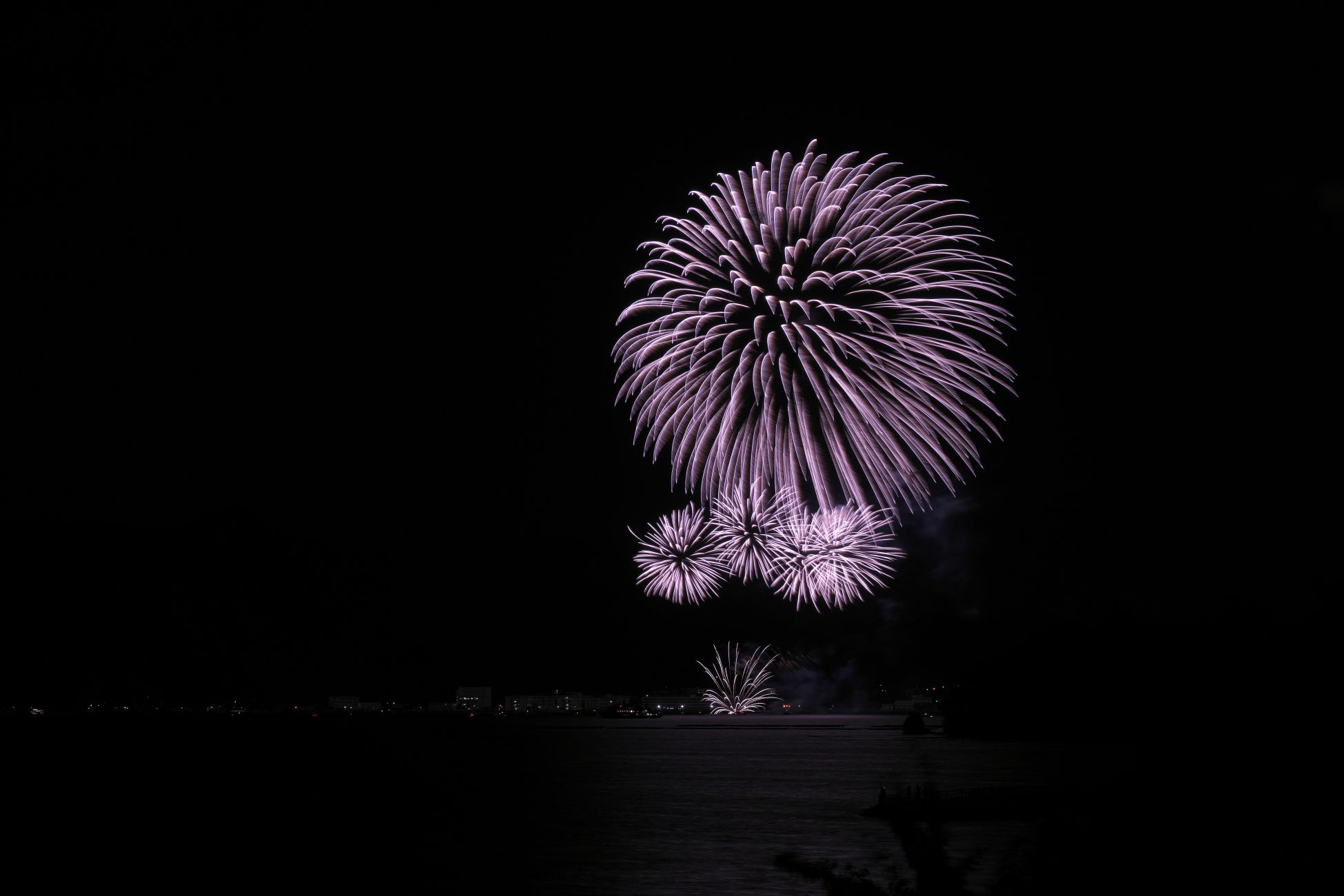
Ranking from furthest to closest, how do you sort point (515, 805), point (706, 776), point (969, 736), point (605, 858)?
1. point (969, 736)
2. point (706, 776)
3. point (515, 805)
4. point (605, 858)

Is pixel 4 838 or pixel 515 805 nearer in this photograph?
pixel 4 838

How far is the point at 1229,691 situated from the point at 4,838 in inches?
2980

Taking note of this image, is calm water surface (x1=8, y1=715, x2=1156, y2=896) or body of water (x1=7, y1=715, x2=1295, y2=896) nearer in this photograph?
body of water (x1=7, y1=715, x2=1295, y2=896)

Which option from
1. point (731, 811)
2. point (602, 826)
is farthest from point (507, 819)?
point (731, 811)

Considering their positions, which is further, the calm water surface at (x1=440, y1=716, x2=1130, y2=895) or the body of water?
the calm water surface at (x1=440, y1=716, x2=1130, y2=895)

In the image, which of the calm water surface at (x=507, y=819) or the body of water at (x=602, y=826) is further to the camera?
the calm water surface at (x=507, y=819)

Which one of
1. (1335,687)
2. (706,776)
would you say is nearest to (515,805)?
(706,776)

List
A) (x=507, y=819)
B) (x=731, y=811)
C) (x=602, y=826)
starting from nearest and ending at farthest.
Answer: (x=602, y=826) → (x=507, y=819) → (x=731, y=811)

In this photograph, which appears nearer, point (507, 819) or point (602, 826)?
point (602, 826)

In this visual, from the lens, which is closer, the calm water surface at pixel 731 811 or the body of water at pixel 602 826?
the body of water at pixel 602 826

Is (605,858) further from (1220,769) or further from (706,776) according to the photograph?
(706,776)

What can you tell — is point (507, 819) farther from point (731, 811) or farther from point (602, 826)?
point (731, 811)

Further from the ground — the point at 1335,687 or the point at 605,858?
the point at 1335,687

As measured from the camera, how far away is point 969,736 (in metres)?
162
